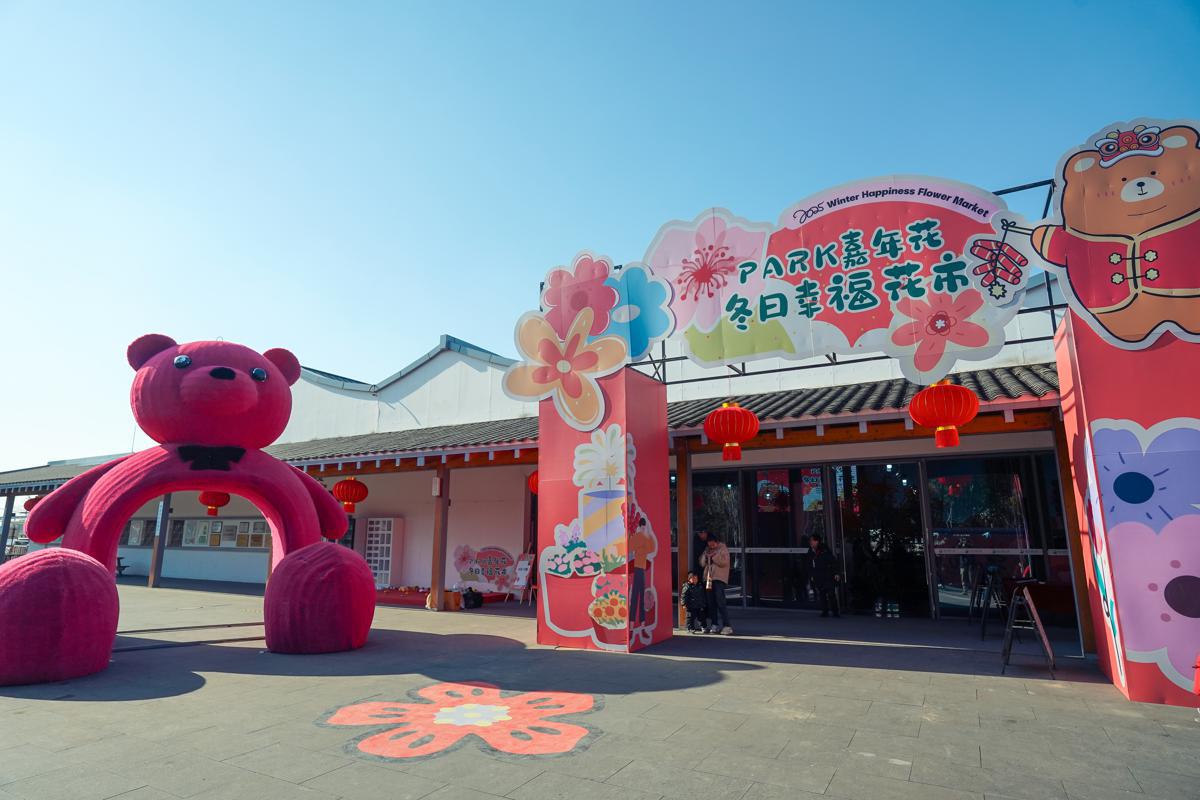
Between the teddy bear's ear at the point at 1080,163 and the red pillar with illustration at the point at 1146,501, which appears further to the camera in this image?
the teddy bear's ear at the point at 1080,163

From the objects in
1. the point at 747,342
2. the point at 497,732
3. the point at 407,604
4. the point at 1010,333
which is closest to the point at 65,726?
the point at 497,732

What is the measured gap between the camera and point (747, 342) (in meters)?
7.98

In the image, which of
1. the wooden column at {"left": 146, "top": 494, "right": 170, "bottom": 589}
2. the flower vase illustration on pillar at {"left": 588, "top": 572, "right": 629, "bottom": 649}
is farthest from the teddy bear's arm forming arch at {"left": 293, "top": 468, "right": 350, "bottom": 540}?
the wooden column at {"left": 146, "top": 494, "right": 170, "bottom": 589}

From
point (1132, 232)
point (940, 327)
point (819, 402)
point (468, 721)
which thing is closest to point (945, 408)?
point (940, 327)

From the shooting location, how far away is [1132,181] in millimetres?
5836

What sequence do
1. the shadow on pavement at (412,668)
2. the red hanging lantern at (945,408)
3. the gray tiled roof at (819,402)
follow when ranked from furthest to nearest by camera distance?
1. the gray tiled roof at (819,402)
2. the red hanging lantern at (945,408)
3. the shadow on pavement at (412,668)

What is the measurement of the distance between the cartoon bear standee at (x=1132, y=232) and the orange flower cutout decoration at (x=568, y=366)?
180 inches

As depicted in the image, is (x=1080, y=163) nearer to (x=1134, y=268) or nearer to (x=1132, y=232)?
(x=1132, y=232)

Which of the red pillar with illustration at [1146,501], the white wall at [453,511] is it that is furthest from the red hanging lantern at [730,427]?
the white wall at [453,511]

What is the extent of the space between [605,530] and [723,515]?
177 inches

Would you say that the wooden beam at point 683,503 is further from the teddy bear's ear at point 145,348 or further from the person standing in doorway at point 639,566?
the teddy bear's ear at point 145,348

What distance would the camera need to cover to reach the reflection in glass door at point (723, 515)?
11.3 m

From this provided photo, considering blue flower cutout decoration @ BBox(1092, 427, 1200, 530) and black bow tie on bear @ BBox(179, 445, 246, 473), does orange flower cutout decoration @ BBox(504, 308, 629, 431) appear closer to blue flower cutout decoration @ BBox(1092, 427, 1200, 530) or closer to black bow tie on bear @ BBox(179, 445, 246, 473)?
black bow tie on bear @ BBox(179, 445, 246, 473)

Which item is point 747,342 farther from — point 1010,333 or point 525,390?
point 1010,333
